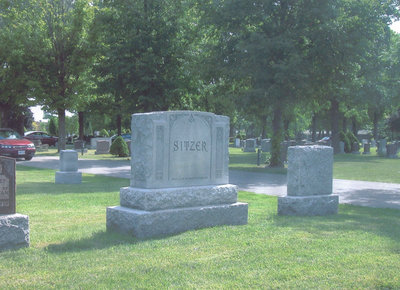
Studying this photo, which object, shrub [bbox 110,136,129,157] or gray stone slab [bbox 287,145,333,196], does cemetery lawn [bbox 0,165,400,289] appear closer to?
gray stone slab [bbox 287,145,333,196]

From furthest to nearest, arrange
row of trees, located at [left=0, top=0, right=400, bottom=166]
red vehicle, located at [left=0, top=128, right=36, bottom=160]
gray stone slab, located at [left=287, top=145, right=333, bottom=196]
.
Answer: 1. red vehicle, located at [left=0, top=128, right=36, bottom=160]
2. row of trees, located at [left=0, top=0, right=400, bottom=166]
3. gray stone slab, located at [left=287, top=145, right=333, bottom=196]

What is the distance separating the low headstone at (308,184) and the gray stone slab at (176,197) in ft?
5.33

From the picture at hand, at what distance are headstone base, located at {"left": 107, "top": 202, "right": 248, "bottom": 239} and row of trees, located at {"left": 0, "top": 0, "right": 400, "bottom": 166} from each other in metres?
12.6

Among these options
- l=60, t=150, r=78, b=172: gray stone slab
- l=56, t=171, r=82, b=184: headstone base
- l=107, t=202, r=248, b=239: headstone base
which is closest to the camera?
l=107, t=202, r=248, b=239: headstone base

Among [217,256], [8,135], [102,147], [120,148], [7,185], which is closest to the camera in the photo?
[217,256]

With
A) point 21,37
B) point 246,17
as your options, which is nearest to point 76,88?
point 21,37

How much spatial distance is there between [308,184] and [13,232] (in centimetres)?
538

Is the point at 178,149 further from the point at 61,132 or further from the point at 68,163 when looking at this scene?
the point at 61,132

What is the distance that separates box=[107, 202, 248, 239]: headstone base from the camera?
263 inches

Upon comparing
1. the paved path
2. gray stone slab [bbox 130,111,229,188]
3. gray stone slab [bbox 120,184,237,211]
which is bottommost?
the paved path

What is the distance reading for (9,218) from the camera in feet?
19.3

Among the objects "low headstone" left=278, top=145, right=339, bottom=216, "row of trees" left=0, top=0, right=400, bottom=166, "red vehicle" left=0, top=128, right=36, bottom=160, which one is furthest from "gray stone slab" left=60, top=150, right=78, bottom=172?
"red vehicle" left=0, top=128, right=36, bottom=160

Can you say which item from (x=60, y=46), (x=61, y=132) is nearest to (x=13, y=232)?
(x=60, y=46)

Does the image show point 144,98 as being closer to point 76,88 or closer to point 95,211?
point 76,88
